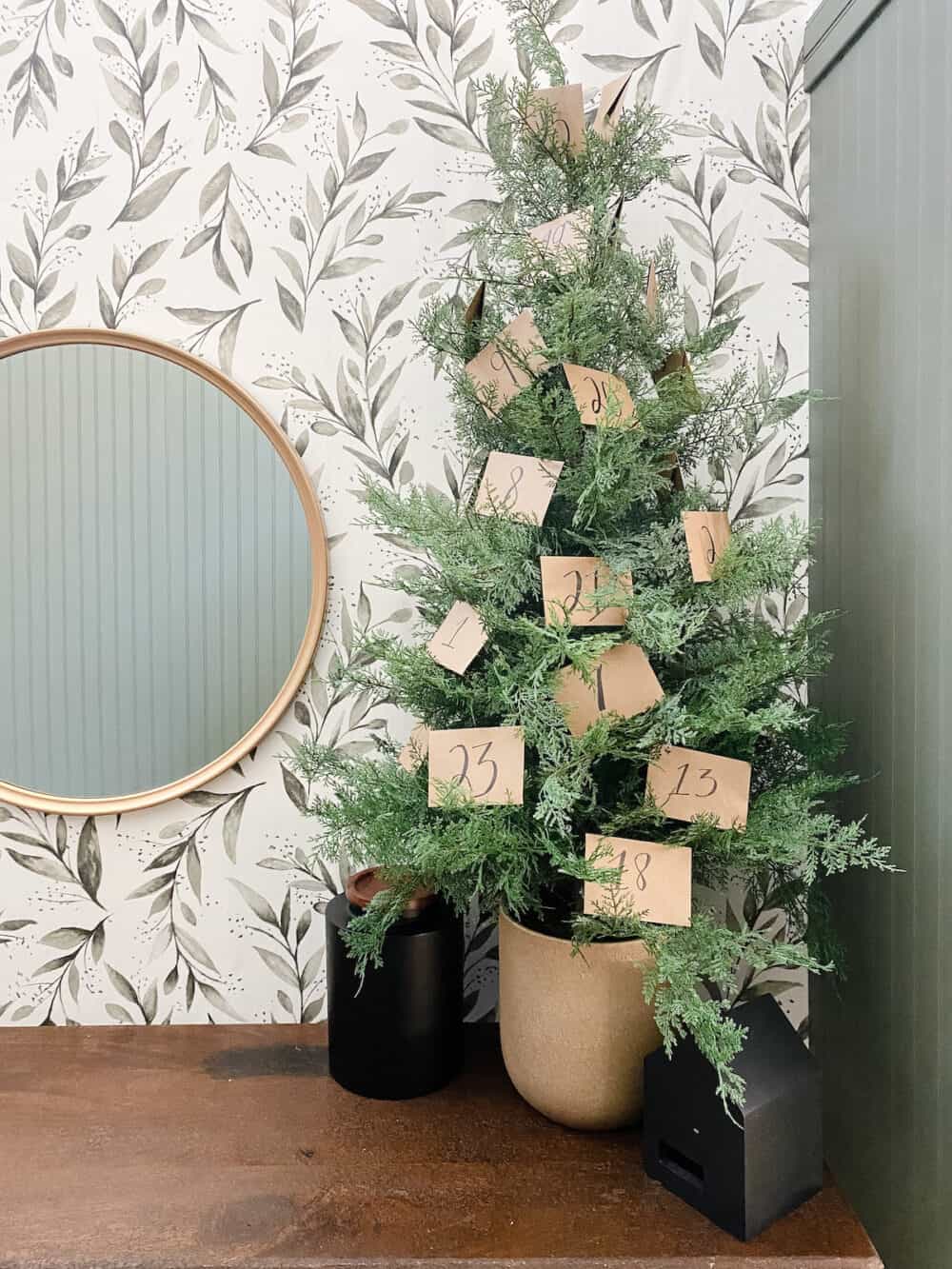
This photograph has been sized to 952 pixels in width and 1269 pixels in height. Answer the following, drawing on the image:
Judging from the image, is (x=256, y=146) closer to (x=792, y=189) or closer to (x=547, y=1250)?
(x=792, y=189)

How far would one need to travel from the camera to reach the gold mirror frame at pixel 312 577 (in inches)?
46.3

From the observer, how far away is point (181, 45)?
1.17m

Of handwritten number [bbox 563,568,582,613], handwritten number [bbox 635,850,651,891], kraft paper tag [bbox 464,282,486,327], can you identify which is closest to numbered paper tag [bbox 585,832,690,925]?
handwritten number [bbox 635,850,651,891]

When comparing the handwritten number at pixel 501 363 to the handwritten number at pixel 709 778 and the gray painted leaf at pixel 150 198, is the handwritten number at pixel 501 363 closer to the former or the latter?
the handwritten number at pixel 709 778

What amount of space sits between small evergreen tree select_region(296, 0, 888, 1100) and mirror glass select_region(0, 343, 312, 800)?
31cm

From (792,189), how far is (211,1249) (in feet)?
4.42

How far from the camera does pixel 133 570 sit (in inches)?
47.1

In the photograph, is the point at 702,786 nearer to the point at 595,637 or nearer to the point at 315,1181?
the point at 595,637

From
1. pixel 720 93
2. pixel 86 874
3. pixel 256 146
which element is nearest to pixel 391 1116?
pixel 86 874

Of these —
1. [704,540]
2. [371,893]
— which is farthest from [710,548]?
[371,893]

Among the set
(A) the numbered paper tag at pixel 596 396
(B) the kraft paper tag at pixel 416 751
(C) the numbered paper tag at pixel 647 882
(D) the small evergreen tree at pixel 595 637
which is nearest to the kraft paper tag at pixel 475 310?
(D) the small evergreen tree at pixel 595 637

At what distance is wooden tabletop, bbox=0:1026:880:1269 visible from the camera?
31.4 inches

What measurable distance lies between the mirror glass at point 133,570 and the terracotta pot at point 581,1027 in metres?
0.52

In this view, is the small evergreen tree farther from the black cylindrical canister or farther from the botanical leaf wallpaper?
the botanical leaf wallpaper
